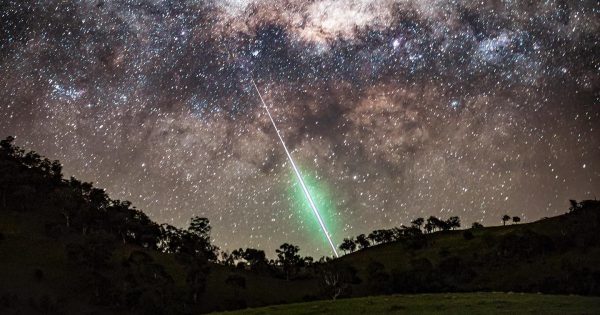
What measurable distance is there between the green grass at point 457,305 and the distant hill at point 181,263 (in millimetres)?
34633

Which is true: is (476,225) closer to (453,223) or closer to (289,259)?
(453,223)

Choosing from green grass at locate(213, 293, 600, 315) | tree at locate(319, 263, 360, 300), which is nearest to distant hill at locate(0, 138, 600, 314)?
tree at locate(319, 263, 360, 300)

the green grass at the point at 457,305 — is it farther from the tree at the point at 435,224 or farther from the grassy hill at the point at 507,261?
the tree at the point at 435,224

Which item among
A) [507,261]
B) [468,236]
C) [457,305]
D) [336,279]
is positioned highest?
[468,236]

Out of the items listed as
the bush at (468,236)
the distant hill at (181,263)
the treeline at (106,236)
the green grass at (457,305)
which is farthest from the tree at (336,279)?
the bush at (468,236)

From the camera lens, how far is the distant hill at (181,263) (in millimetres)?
86938

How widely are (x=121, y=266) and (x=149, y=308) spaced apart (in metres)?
26.8

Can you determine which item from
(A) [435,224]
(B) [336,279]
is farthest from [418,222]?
(B) [336,279]

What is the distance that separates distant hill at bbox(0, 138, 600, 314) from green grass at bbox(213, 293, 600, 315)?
34633mm

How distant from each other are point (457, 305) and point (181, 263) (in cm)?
9092

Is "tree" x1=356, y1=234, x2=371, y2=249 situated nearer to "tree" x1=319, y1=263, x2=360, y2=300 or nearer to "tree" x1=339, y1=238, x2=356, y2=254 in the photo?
"tree" x1=339, y1=238, x2=356, y2=254

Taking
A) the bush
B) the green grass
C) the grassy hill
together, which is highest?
the bush

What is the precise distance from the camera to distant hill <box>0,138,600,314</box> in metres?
86.9

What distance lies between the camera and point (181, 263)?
118 metres
